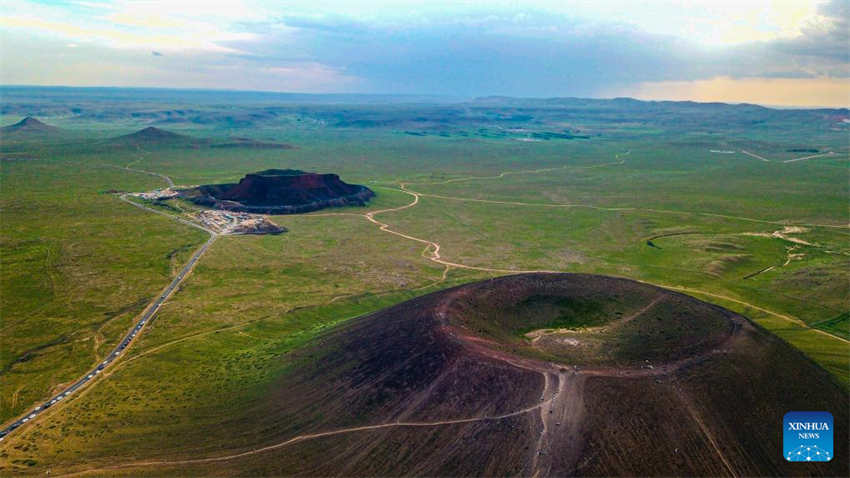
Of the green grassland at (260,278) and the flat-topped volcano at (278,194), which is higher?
the flat-topped volcano at (278,194)

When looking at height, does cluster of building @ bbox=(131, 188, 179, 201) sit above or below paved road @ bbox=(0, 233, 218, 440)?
above

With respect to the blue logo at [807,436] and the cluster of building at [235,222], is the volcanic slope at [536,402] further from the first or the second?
the cluster of building at [235,222]

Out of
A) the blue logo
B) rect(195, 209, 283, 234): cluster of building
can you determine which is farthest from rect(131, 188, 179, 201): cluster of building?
the blue logo

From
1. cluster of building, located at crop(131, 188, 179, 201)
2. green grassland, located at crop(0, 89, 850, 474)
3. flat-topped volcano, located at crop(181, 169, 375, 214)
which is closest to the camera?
green grassland, located at crop(0, 89, 850, 474)

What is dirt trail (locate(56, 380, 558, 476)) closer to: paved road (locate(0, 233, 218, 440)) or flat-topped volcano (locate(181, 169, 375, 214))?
paved road (locate(0, 233, 218, 440))

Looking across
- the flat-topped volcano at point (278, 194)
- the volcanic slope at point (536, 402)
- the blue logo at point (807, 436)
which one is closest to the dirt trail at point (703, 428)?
the volcanic slope at point (536, 402)

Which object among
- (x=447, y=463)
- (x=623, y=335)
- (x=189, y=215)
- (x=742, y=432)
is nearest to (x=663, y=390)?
(x=742, y=432)

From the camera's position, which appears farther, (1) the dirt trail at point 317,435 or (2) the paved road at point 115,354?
(2) the paved road at point 115,354
